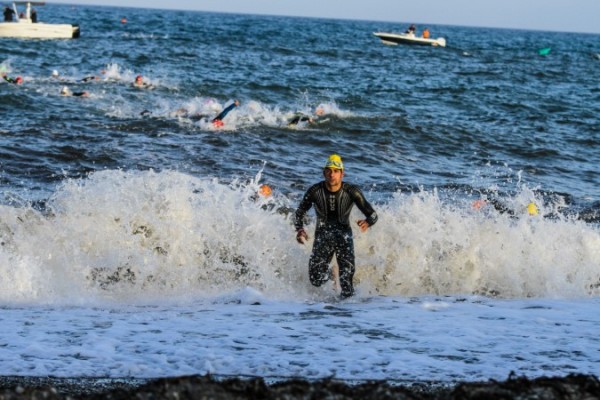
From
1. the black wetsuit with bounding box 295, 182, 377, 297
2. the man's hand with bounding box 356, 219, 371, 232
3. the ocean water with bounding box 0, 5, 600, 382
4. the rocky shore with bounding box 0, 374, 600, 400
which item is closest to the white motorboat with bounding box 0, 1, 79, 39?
the ocean water with bounding box 0, 5, 600, 382

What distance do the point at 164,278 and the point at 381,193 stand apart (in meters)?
5.63

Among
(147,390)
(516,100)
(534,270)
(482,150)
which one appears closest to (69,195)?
(534,270)

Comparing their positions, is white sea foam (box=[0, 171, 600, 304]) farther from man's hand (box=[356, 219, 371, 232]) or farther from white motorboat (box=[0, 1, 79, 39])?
white motorboat (box=[0, 1, 79, 39])

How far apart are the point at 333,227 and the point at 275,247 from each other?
1299 mm

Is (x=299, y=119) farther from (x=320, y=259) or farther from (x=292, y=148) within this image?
(x=320, y=259)

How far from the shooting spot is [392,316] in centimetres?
863

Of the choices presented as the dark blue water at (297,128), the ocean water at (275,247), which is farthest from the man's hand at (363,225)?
the dark blue water at (297,128)

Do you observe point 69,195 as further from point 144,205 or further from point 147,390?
point 147,390

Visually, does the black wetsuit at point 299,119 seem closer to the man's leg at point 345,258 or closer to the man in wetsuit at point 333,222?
the man in wetsuit at point 333,222

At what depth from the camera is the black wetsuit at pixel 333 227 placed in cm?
994

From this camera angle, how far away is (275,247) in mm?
11070

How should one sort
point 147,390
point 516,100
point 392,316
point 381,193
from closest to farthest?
point 147,390, point 392,316, point 381,193, point 516,100

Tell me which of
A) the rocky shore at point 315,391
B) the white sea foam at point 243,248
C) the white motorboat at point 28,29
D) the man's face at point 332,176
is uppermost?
the white motorboat at point 28,29

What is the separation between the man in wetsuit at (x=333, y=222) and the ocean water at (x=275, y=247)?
1.17 feet
